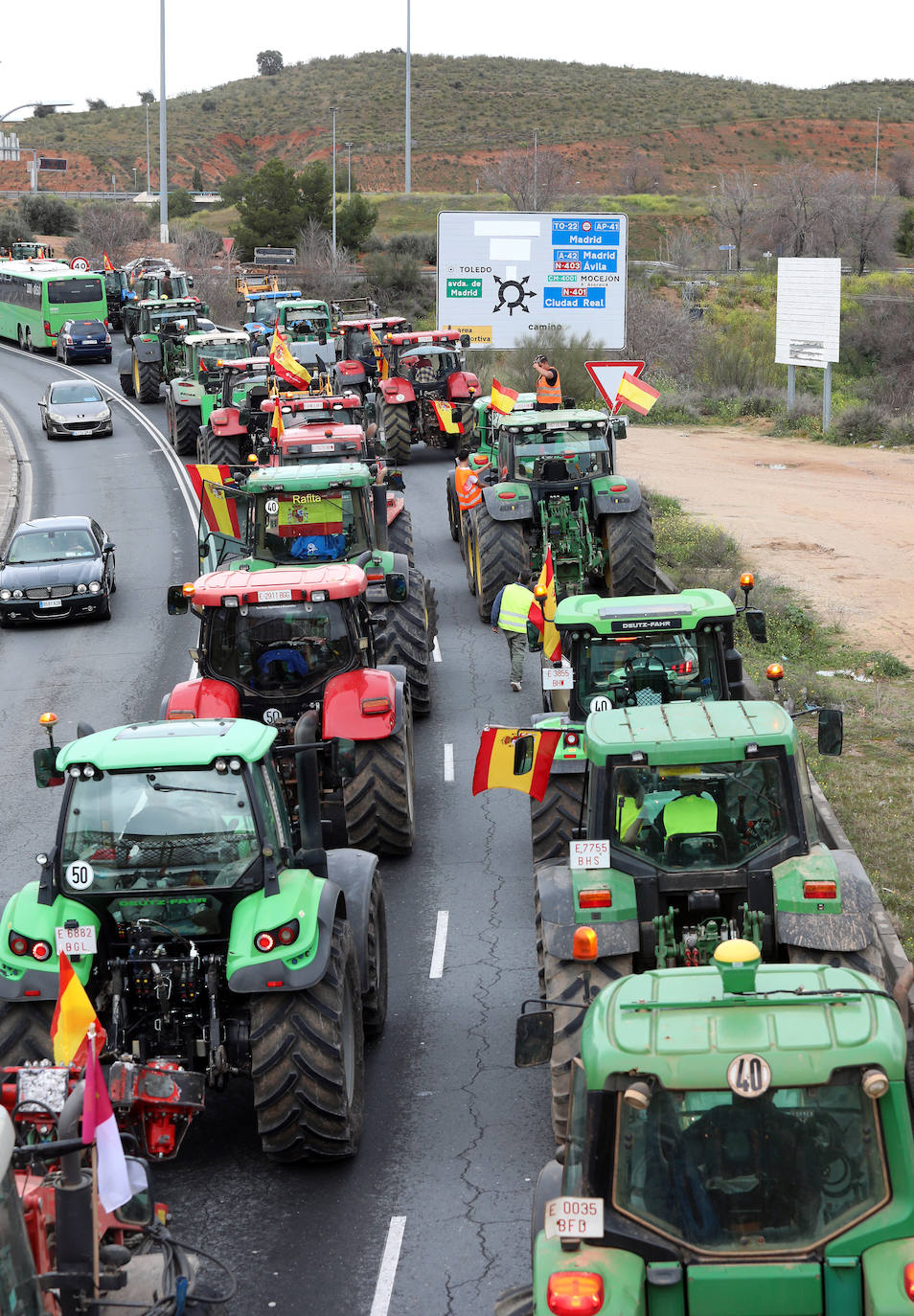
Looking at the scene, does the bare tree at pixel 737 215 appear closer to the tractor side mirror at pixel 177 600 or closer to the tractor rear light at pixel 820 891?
the tractor side mirror at pixel 177 600

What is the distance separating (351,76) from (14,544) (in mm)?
123602

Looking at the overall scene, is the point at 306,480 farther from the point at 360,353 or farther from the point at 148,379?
the point at 148,379

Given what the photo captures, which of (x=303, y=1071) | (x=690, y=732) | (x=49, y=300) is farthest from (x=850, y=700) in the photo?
(x=49, y=300)

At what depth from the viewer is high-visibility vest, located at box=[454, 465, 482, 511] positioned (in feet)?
73.5

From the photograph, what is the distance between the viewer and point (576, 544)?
2119 cm

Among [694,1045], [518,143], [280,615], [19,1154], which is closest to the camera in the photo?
[694,1045]

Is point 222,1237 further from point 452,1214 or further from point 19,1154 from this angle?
point 19,1154

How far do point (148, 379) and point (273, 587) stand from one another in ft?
106

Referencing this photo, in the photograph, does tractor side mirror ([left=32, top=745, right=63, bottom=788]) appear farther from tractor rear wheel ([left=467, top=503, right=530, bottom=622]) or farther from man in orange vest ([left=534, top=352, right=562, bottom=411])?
man in orange vest ([left=534, top=352, right=562, bottom=411])

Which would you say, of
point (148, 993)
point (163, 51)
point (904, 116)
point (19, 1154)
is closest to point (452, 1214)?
point (148, 993)

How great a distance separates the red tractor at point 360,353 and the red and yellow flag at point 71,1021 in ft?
93.3

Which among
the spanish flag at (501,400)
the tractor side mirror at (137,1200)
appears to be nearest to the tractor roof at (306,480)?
the spanish flag at (501,400)

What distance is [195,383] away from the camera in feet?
119

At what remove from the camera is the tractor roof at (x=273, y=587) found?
13.0 m
